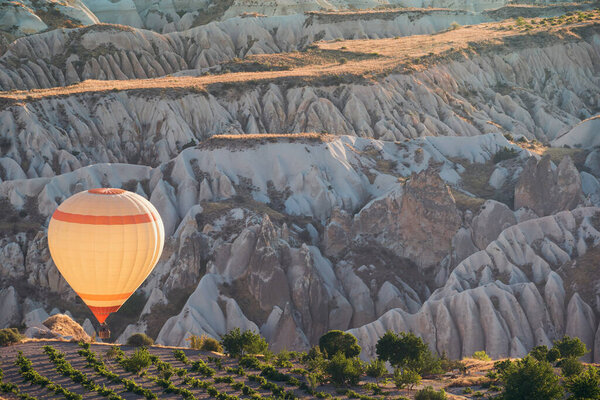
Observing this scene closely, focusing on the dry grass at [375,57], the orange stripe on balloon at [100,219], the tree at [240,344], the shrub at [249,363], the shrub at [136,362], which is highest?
the dry grass at [375,57]

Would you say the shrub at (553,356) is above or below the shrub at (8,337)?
below

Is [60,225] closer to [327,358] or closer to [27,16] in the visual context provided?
[327,358]

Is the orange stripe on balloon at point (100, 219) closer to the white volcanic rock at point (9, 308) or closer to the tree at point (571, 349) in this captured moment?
the white volcanic rock at point (9, 308)

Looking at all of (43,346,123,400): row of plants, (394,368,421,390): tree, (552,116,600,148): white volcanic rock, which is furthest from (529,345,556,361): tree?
(552,116,600,148): white volcanic rock

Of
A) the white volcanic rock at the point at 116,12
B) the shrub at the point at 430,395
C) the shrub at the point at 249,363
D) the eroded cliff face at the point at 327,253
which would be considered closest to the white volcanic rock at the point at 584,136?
the eroded cliff face at the point at 327,253

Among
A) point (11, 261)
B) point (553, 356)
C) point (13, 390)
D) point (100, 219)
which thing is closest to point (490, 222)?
point (553, 356)

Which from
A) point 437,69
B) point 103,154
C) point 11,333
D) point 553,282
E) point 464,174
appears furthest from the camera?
point 437,69

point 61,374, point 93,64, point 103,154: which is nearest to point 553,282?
point 61,374
